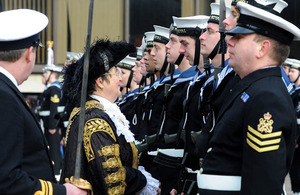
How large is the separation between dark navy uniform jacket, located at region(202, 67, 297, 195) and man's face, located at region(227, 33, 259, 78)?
2.4 inches

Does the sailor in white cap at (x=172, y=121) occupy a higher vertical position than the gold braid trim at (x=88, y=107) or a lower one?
lower

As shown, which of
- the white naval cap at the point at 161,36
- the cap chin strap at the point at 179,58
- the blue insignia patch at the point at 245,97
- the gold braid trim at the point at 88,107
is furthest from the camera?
the white naval cap at the point at 161,36

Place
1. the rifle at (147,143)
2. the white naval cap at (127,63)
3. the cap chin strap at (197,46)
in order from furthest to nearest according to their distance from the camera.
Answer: the white naval cap at (127,63) → the rifle at (147,143) → the cap chin strap at (197,46)

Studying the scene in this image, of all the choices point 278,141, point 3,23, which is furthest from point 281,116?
point 3,23

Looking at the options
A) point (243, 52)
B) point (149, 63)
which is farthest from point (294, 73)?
point (243, 52)

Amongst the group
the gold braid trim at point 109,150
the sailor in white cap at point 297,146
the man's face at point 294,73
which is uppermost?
the gold braid trim at point 109,150

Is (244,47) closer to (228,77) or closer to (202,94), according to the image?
(228,77)

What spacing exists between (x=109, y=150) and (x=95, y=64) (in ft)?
2.11

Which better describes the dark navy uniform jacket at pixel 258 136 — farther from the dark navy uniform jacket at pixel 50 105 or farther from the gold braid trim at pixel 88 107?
the dark navy uniform jacket at pixel 50 105

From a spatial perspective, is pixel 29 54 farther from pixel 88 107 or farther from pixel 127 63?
pixel 127 63

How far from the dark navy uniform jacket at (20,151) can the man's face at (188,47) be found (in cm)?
219

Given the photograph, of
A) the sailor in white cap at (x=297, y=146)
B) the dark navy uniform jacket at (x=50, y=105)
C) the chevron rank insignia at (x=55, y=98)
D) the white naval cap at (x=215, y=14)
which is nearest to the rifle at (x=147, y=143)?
the white naval cap at (x=215, y=14)

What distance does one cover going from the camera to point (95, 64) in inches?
157

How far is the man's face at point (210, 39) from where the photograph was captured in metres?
4.39
